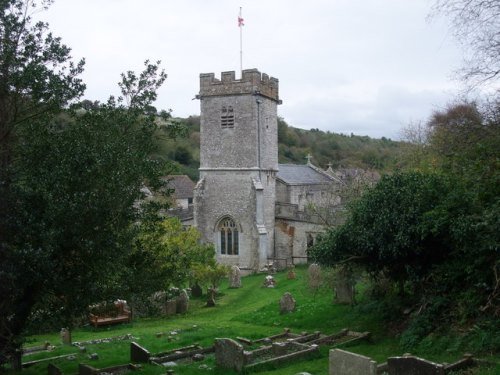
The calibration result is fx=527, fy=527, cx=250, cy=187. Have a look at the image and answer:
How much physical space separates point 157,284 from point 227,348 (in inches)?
83.4

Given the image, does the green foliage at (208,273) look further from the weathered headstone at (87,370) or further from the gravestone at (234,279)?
the weathered headstone at (87,370)

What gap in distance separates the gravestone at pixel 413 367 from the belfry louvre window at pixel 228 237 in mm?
22988

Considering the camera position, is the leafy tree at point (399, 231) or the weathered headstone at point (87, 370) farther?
the leafy tree at point (399, 231)

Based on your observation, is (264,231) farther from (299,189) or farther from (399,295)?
(399,295)

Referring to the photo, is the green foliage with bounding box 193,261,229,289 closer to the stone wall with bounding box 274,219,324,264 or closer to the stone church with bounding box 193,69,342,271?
the stone church with bounding box 193,69,342,271

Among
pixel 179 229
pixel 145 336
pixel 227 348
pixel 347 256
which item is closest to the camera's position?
pixel 227 348

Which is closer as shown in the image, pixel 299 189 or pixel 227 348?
pixel 227 348

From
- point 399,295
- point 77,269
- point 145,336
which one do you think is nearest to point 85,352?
point 145,336

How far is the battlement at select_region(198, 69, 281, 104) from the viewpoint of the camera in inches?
1243

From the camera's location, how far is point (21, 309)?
9930 millimetres

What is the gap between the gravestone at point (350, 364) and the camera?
29.9ft

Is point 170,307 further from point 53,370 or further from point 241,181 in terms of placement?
point 241,181

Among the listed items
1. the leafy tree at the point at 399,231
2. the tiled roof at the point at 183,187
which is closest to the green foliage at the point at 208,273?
the leafy tree at the point at 399,231

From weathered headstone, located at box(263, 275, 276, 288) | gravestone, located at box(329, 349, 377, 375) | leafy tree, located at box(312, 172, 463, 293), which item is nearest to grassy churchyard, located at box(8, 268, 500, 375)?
gravestone, located at box(329, 349, 377, 375)
